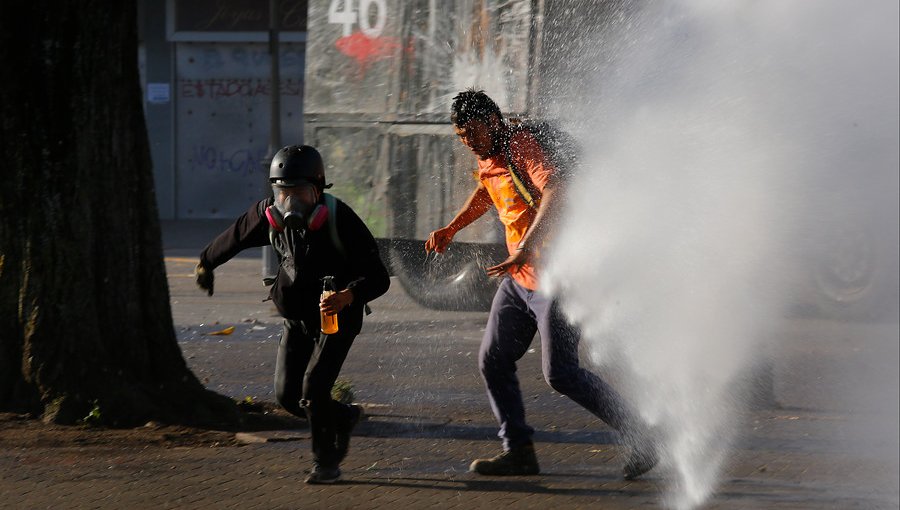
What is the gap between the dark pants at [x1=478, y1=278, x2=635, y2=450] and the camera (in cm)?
582

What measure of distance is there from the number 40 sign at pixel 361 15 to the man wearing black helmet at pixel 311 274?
6250mm

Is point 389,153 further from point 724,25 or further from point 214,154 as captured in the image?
point 214,154

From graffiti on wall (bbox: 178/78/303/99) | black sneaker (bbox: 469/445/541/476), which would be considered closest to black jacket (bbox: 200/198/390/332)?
black sneaker (bbox: 469/445/541/476)

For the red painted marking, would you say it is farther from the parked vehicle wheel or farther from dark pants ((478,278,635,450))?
dark pants ((478,278,635,450))

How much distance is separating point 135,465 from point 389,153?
598 cm

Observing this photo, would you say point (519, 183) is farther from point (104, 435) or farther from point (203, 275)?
point (104, 435)

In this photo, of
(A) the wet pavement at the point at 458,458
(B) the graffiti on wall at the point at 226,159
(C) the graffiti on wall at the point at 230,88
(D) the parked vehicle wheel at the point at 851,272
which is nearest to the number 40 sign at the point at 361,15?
(A) the wet pavement at the point at 458,458

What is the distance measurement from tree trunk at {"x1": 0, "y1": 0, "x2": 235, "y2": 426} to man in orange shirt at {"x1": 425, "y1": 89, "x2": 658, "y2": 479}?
5.79 ft

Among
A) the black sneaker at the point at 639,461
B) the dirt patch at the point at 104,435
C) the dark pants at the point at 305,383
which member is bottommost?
the dirt patch at the point at 104,435

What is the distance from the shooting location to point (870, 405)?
23.9 feet

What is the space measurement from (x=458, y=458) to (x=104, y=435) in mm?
1729

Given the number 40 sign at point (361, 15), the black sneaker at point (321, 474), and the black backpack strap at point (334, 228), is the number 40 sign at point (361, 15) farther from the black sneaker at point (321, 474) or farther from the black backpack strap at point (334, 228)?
the black sneaker at point (321, 474)

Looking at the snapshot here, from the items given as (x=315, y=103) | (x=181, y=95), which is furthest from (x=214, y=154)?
(x=315, y=103)

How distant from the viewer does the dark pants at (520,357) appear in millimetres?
5820
